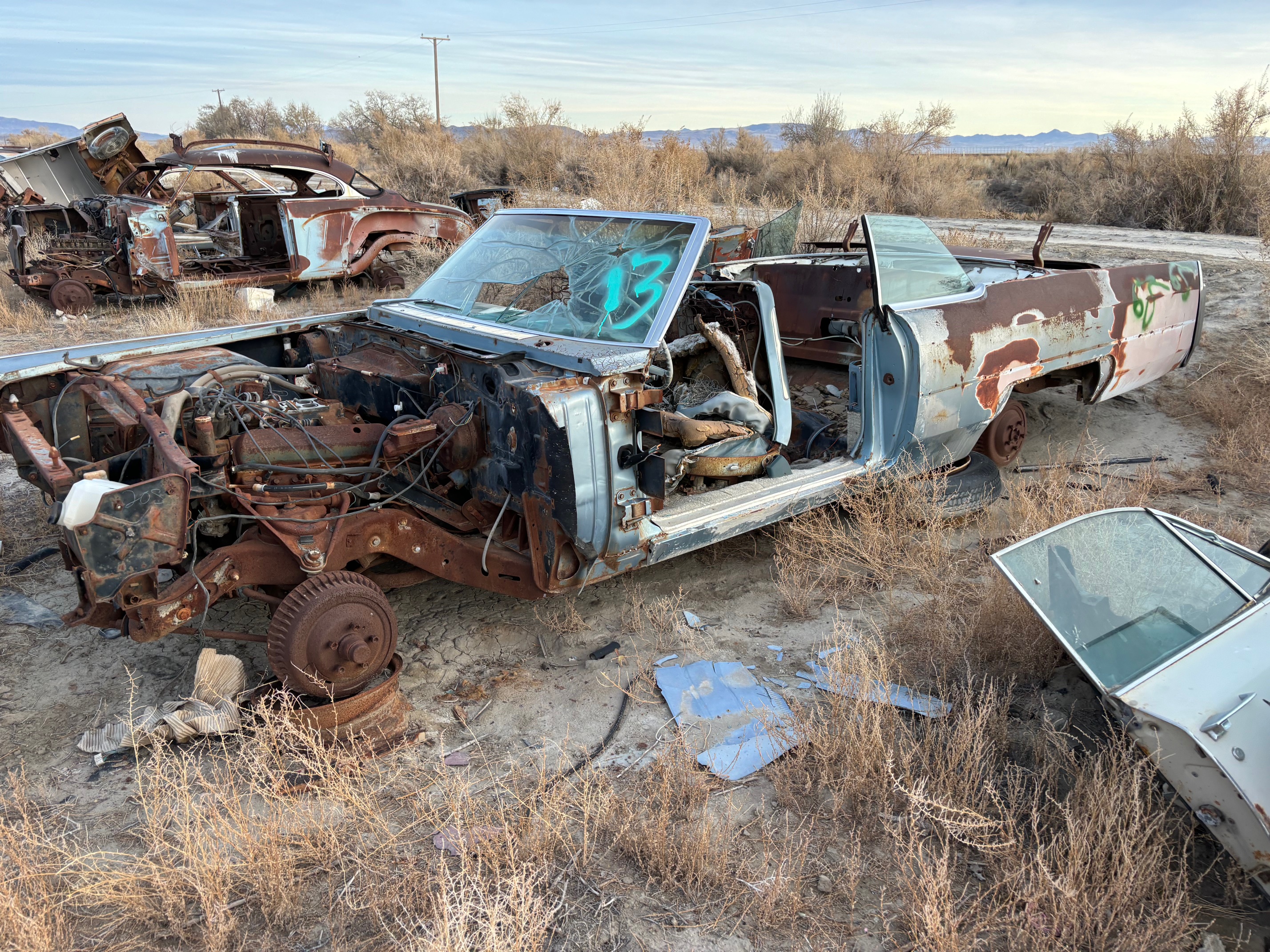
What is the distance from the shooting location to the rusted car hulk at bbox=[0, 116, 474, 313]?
8.95m

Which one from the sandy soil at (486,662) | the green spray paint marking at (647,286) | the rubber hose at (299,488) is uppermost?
the green spray paint marking at (647,286)

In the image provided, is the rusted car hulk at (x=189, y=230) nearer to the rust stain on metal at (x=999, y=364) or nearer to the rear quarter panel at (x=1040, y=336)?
the rear quarter panel at (x=1040, y=336)

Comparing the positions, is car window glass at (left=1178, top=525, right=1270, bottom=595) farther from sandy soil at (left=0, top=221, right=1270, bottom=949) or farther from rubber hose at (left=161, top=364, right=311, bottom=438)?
rubber hose at (left=161, top=364, right=311, bottom=438)

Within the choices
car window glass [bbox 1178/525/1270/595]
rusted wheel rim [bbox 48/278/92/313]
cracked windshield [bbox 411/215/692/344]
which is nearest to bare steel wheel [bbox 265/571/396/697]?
cracked windshield [bbox 411/215/692/344]

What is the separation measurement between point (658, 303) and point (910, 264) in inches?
66.8

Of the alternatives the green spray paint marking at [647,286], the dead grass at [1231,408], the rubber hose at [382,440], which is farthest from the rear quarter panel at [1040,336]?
the rubber hose at [382,440]

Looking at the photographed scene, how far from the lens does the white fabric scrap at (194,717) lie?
304 cm

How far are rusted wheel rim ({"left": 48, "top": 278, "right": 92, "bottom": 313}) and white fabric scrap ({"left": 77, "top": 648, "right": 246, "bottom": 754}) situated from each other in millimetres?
7855

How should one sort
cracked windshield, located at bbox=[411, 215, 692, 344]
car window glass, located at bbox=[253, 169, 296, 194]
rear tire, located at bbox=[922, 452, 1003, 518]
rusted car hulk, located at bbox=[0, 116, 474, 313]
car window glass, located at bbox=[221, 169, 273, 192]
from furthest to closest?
1. car window glass, located at bbox=[253, 169, 296, 194]
2. car window glass, located at bbox=[221, 169, 273, 192]
3. rusted car hulk, located at bbox=[0, 116, 474, 313]
4. rear tire, located at bbox=[922, 452, 1003, 518]
5. cracked windshield, located at bbox=[411, 215, 692, 344]

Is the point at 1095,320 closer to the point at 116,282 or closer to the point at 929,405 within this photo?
the point at 929,405

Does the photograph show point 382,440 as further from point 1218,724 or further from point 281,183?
point 281,183

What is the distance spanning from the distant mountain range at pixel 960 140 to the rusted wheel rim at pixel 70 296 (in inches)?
382

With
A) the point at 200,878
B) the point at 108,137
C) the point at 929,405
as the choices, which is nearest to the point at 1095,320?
the point at 929,405

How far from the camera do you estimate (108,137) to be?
962cm
